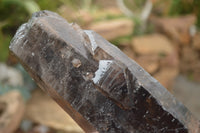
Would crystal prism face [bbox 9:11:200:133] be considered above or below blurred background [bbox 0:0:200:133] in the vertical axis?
below

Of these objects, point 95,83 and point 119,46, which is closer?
point 95,83

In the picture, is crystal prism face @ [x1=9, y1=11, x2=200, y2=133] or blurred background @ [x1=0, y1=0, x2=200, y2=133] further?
blurred background @ [x1=0, y1=0, x2=200, y2=133]

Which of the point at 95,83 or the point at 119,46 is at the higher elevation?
the point at 119,46

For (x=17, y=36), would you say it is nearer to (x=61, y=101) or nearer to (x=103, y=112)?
(x=61, y=101)

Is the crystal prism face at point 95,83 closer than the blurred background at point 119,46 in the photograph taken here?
Yes
